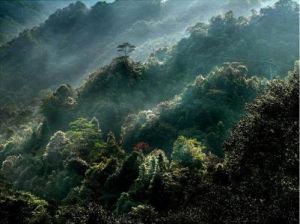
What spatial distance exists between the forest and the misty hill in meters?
7.73

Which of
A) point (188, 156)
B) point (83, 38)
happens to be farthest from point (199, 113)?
point (83, 38)

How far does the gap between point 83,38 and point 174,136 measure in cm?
13004

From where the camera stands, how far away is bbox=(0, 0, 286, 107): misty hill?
15650 cm

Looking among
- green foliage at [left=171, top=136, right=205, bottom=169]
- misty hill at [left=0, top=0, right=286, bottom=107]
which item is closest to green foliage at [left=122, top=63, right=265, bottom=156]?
green foliage at [left=171, top=136, right=205, bottom=169]

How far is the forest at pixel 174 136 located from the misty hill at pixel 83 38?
25.4ft

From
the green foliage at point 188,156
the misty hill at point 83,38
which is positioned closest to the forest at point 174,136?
the green foliage at point 188,156

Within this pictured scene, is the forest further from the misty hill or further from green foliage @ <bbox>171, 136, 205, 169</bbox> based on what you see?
the misty hill

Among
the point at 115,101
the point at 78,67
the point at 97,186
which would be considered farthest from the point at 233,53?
the point at 78,67

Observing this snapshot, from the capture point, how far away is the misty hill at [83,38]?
156500 millimetres

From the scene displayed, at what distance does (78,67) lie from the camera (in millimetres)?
164375

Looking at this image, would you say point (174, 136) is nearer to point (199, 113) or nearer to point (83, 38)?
point (199, 113)

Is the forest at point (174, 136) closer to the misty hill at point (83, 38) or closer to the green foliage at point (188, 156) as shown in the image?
the green foliage at point (188, 156)

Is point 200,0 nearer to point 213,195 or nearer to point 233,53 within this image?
point 233,53

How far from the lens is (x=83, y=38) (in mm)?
183000
